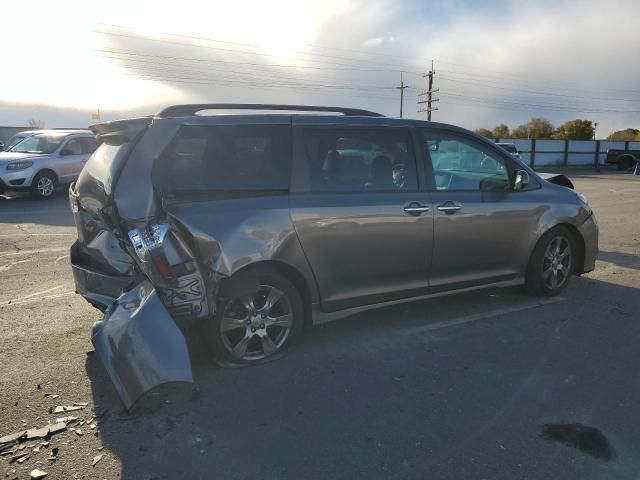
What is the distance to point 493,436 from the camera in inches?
117

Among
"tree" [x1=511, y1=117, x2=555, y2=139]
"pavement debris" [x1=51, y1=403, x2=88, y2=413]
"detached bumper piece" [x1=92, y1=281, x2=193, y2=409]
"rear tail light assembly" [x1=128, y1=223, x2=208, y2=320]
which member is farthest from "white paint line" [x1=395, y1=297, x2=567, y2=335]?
"tree" [x1=511, y1=117, x2=555, y2=139]

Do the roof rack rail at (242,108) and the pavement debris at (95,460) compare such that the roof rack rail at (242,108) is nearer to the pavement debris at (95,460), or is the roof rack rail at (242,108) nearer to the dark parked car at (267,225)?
the dark parked car at (267,225)

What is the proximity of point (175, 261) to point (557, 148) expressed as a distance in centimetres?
4191

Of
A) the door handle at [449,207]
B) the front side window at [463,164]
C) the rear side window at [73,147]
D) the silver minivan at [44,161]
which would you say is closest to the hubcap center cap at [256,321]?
the door handle at [449,207]

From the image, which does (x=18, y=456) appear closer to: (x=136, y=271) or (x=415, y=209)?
(x=136, y=271)

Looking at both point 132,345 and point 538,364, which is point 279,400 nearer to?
point 132,345

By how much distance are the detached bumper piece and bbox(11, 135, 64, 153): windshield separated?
1293cm

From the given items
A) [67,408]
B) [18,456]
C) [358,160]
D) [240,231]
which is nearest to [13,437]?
[18,456]

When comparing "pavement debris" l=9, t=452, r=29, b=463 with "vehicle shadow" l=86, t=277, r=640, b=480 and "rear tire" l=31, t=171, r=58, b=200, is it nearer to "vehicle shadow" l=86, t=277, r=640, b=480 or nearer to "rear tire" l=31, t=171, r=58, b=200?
"vehicle shadow" l=86, t=277, r=640, b=480

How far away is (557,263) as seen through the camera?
214 inches

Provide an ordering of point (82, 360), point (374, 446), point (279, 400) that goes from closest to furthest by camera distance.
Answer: point (374, 446) < point (279, 400) < point (82, 360)

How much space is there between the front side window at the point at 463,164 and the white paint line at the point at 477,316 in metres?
1.19

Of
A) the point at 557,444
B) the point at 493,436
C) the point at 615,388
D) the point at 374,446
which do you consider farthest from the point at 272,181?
the point at 615,388

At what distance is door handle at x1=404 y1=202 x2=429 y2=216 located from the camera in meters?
4.32
